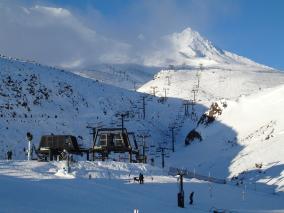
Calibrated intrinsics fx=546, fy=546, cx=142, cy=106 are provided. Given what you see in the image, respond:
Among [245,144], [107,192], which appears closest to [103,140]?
[245,144]

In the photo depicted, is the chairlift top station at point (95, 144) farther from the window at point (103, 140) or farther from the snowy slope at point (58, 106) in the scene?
the snowy slope at point (58, 106)

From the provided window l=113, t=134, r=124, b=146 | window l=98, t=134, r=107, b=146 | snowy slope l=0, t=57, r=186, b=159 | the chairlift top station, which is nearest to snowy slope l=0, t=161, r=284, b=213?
the chairlift top station

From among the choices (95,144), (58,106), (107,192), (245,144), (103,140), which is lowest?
(107,192)

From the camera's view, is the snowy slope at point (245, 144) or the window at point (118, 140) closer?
the snowy slope at point (245, 144)

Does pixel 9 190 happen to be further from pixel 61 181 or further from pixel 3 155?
pixel 3 155

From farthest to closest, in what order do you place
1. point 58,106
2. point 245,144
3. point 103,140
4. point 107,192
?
point 58,106, point 245,144, point 103,140, point 107,192

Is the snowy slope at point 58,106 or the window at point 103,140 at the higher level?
the snowy slope at point 58,106

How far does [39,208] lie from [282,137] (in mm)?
52142

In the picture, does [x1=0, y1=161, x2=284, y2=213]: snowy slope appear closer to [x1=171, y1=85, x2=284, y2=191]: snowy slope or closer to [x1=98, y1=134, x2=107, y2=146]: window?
[x1=171, y1=85, x2=284, y2=191]: snowy slope

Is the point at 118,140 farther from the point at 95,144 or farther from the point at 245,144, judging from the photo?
the point at 245,144

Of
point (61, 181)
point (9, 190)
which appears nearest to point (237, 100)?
point (61, 181)

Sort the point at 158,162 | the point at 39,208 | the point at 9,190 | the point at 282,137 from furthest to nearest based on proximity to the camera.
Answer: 1. the point at 158,162
2. the point at 282,137
3. the point at 9,190
4. the point at 39,208

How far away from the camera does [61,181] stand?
41000 mm

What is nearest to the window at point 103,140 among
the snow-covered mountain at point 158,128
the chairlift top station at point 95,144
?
the chairlift top station at point 95,144
